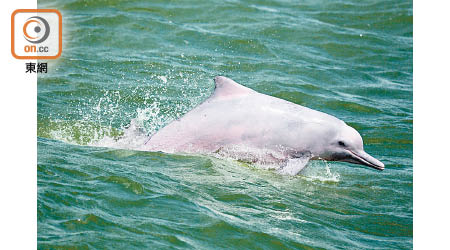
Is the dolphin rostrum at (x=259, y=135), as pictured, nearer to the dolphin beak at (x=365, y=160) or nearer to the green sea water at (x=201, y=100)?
the dolphin beak at (x=365, y=160)

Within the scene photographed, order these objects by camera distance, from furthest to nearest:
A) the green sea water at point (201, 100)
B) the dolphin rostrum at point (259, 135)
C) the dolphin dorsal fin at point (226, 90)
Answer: the dolphin dorsal fin at point (226, 90) < the dolphin rostrum at point (259, 135) < the green sea water at point (201, 100)

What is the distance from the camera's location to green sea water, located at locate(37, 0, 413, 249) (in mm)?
7680

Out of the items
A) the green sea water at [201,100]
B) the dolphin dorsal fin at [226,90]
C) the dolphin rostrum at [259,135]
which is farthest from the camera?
the dolphin dorsal fin at [226,90]

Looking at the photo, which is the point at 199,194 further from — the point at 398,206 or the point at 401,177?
the point at 401,177

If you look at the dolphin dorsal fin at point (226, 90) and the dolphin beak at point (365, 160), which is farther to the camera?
the dolphin dorsal fin at point (226, 90)

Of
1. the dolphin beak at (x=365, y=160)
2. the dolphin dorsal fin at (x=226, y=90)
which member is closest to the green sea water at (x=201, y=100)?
the dolphin beak at (x=365, y=160)

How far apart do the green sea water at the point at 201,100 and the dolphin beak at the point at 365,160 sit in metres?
0.30

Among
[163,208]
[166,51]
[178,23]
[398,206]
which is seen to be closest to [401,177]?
[398,206]

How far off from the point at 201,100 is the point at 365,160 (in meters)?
4.65

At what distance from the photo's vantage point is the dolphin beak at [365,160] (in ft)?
34.1

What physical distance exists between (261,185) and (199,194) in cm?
118

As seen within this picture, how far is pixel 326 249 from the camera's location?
25.0ft

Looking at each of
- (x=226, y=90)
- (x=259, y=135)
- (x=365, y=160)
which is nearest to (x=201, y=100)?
(x=226, y=90)

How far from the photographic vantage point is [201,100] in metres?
14.2
